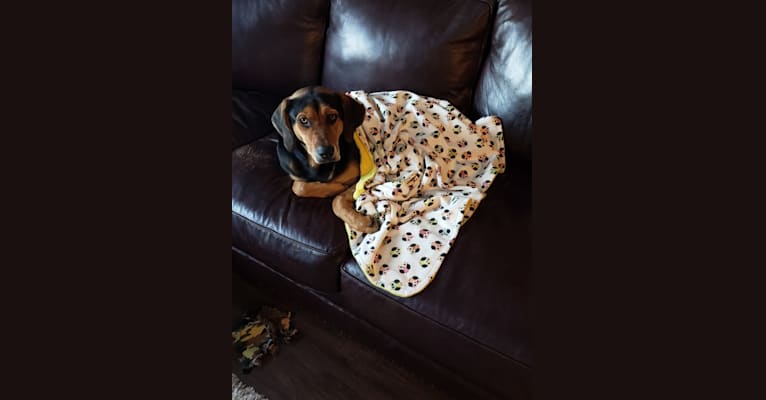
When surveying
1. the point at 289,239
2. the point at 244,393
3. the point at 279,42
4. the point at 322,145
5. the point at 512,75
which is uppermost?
the point at 279,42

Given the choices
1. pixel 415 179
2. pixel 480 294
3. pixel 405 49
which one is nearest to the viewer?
pixel 480 294

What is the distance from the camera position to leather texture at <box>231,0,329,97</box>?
7.57ft

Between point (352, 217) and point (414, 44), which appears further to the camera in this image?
point (414, 44)

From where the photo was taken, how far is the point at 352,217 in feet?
5.32

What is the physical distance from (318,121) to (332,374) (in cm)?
98

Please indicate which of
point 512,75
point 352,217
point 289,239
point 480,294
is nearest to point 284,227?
point 289,239

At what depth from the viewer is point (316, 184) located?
5.97 ft

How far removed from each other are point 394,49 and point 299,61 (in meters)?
0.58

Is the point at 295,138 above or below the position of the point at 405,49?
below

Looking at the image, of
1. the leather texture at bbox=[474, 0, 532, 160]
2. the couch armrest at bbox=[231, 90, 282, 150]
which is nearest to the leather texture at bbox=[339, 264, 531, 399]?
the leather texture at bbox=[474, 0, 532, 160]

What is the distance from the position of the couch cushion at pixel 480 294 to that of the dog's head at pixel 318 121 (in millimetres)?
483

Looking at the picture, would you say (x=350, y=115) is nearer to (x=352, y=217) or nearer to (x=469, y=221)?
(x=352, y=217)

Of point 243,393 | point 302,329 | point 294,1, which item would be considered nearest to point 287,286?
point 302,329

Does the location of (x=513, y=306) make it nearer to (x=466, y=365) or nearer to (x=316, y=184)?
(x=466, y=365)
